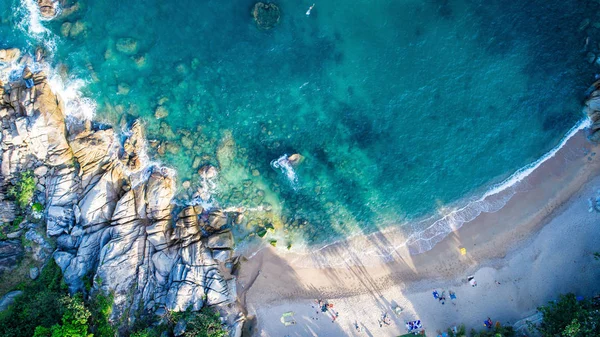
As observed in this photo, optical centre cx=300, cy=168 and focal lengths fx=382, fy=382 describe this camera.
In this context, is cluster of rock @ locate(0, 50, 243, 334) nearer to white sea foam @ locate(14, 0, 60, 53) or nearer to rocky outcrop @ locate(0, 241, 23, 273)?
rocky outcrop @ locate(0, 241, 23, 273)

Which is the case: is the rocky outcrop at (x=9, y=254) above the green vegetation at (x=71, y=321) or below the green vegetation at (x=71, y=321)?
above

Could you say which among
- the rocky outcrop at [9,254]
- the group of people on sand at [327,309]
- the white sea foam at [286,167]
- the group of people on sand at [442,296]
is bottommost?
the group of people on sand at [327,309]

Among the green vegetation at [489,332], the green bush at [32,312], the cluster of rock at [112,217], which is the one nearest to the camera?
the green bush at [32,312]

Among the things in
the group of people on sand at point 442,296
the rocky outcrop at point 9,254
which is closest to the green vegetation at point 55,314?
the rocky outcrop at point 9,254

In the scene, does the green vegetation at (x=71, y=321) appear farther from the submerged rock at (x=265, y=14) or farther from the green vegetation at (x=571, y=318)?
the green vegetation at (x=571, y=318)

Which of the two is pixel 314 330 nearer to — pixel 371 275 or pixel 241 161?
pixel 371 275

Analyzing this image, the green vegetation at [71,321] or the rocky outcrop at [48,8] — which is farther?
the rocky outcrop at [48,8]

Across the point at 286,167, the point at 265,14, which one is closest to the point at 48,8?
the point at 265,14
